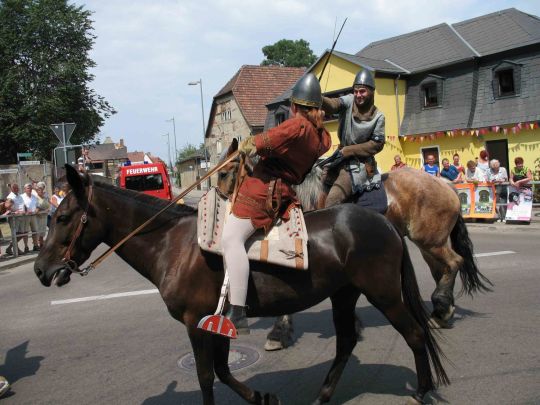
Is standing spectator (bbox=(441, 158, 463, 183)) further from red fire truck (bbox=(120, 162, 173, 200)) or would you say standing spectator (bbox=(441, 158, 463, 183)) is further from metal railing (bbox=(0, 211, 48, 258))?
metal railing (bbox=(0, 211, 48, 258))

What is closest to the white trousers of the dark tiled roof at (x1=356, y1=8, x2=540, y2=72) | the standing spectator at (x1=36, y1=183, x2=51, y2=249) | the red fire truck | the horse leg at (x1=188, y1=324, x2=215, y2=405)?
the horse leg at (x1=188, y1=324, x2=215, y2=405)

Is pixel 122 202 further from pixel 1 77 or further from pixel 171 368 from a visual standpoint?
pixel 1 77

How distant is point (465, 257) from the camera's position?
611 centimetres

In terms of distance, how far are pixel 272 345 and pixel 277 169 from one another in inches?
95.8

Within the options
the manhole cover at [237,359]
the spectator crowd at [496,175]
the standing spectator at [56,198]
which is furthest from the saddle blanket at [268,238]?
the spectator crowd at [496,175]

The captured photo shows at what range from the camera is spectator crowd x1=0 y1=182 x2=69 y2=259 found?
1367cm

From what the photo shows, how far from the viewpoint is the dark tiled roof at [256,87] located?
41688mm

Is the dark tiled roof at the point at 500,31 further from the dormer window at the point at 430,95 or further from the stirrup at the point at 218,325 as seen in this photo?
the stirrup at the point at 218,325

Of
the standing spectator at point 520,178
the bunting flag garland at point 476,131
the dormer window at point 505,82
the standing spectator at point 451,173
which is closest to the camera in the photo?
the standing spectator at point 520,178

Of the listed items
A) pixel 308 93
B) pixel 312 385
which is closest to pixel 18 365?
pixel 312 385

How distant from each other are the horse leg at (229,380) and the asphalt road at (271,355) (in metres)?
0.38

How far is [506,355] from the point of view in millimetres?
4598

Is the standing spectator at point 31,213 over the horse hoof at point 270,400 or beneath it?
over

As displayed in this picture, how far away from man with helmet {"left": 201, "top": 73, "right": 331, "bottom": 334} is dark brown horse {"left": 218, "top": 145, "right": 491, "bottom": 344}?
2504 mm
